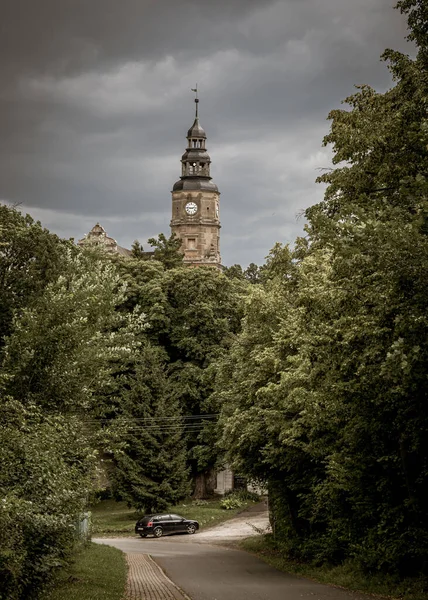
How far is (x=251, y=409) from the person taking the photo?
94.8 ft

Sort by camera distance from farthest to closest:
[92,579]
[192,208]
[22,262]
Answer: [192,208] → [22,262] → [92,579]

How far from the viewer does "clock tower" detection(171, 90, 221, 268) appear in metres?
112

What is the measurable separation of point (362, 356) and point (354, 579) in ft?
29.9

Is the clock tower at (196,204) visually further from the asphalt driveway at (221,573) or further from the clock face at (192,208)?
the asphalt driveway at (221,573)

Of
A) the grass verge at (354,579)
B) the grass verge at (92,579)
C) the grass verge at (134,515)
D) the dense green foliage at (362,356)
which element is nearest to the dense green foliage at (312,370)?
the dense green foliage at (362,356)

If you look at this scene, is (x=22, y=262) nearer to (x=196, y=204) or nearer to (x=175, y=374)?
(x=175, y=374)

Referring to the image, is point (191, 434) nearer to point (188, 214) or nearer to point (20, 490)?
point (20, 490)

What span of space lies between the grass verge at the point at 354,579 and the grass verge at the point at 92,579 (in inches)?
203

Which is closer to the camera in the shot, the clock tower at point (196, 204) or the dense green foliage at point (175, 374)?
the dense green foliage at point (175, 374)

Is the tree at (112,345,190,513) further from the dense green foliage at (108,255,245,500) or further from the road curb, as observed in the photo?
the road curb

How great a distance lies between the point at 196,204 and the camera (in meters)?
112

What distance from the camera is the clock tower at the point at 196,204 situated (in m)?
112

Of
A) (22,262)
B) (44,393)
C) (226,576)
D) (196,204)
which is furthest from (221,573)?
(196,204)

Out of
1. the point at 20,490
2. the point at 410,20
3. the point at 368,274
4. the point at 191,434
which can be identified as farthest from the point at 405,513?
the point at 191,434
